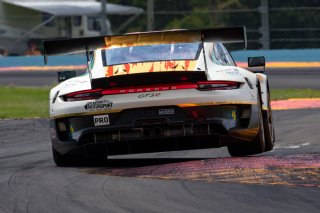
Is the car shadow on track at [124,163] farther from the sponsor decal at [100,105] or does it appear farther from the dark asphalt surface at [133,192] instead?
the sponsor decal at [100,105]

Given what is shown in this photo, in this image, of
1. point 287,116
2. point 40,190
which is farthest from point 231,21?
point 40,190

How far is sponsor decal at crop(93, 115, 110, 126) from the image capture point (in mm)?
9672

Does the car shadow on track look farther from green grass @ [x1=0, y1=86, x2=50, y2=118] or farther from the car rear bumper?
green grass @ [x1=0, y1=86, x2=50, y2=118]

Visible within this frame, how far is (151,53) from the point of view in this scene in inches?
404

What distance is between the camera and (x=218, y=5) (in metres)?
50.8

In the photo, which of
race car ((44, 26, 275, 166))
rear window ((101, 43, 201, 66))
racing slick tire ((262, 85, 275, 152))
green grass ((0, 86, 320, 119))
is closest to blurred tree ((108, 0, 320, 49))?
green grass ((0, 86, 320, 119))

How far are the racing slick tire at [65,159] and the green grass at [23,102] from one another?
33.6 ft

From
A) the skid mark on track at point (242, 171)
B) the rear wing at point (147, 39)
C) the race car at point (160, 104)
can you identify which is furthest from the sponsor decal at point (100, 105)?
the rear wing at point (147, 39)

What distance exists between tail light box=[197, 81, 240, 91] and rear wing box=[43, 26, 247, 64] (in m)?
0.79

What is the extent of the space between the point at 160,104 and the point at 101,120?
1.89 ft

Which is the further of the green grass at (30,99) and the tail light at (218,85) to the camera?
the green grass at (30,99)

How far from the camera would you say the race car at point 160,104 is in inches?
378

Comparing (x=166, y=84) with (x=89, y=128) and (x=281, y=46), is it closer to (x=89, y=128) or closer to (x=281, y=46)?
(x=89, y=128)

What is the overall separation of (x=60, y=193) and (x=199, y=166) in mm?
1666
